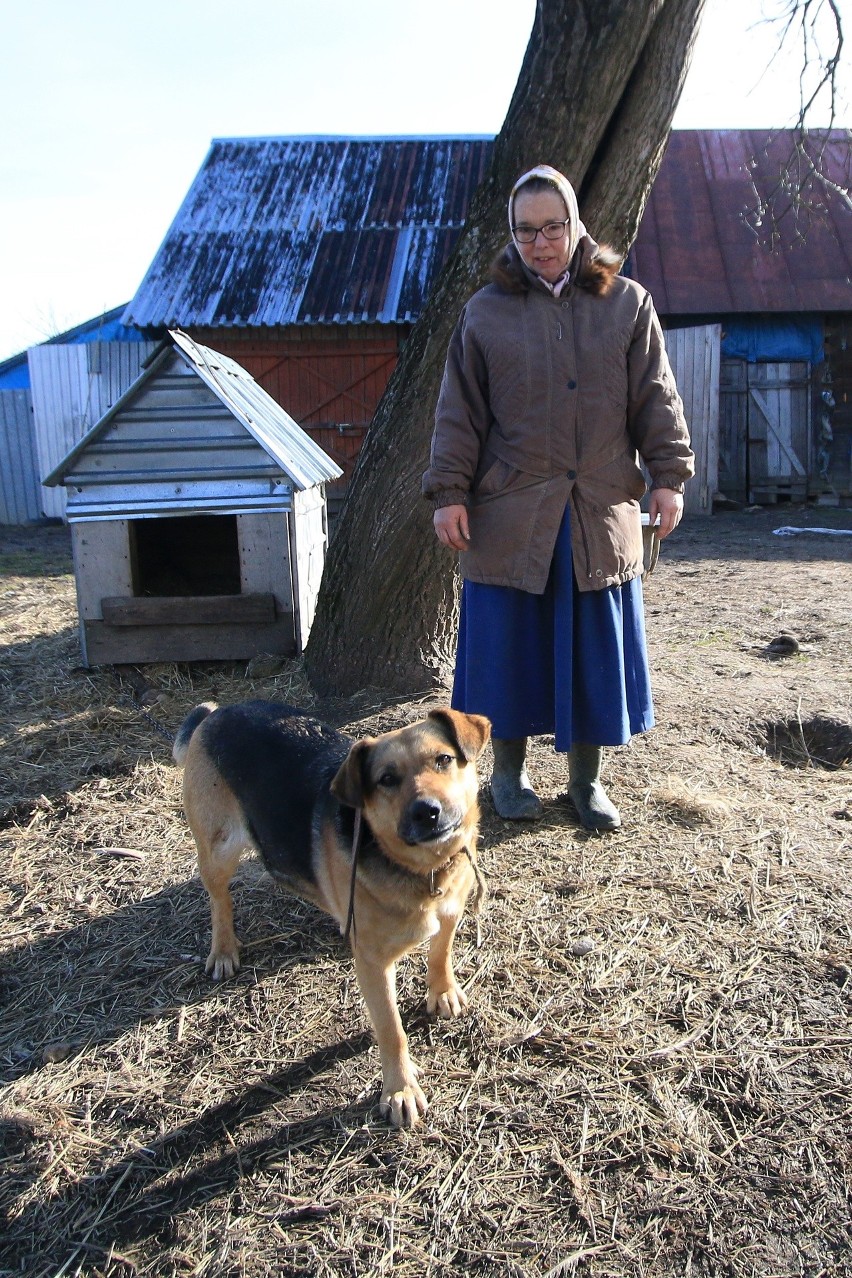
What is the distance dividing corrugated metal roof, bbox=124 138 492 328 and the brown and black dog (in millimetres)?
12407

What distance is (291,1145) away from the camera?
88.0 inches

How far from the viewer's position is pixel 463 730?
2564 millimetres

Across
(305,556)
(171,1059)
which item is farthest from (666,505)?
(305,556)

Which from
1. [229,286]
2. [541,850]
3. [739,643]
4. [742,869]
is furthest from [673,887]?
[229,286]

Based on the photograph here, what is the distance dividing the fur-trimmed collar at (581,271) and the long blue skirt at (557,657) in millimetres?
874

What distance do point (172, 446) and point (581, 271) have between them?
319 cm

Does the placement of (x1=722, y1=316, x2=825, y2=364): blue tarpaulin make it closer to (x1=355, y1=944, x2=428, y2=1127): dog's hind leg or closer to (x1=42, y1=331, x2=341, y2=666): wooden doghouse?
(x1=42, y1=331, x2=341, y2=666): wooden doghouse

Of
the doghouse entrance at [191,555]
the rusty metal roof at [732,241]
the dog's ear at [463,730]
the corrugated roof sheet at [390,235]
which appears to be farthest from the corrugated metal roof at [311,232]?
the dog's ear at [463,730]

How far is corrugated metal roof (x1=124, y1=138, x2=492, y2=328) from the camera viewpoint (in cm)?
1447

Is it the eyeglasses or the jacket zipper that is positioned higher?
the eyeglasses

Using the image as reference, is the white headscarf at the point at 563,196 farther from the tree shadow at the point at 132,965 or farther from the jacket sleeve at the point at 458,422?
the tree shadow at the point at 132,965

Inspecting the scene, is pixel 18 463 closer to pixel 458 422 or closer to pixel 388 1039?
pixel 458 422

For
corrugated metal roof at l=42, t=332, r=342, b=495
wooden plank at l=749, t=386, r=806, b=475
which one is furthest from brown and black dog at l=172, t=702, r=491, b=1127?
wooden plank at l=749, t=386, r=806, b=475

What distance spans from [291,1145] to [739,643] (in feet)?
16.5
